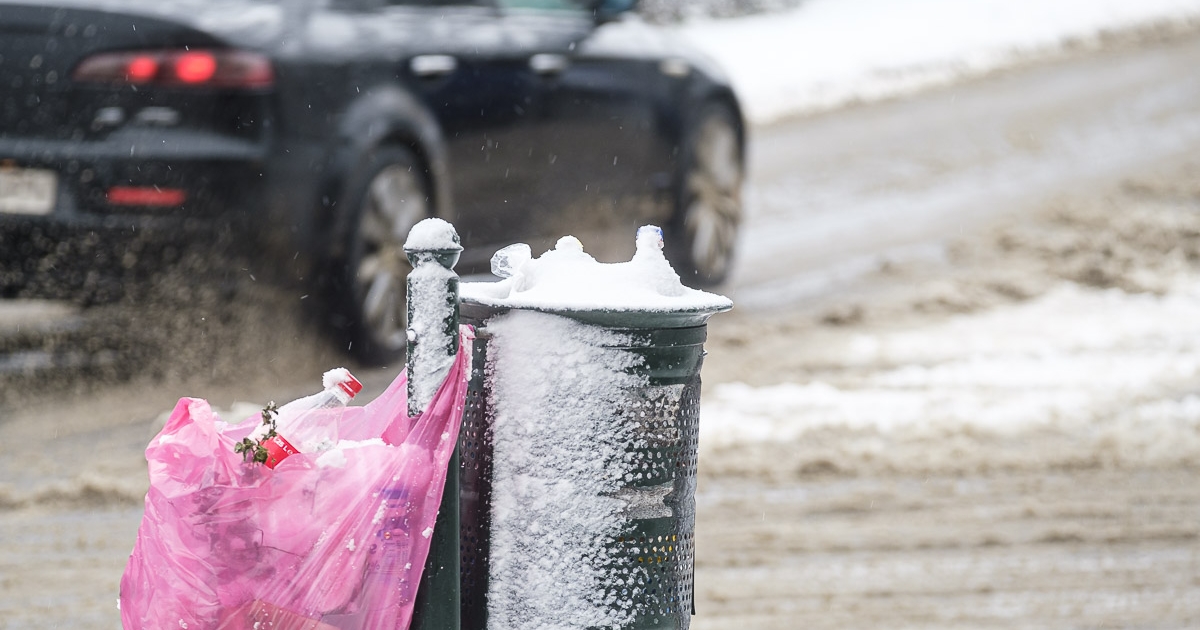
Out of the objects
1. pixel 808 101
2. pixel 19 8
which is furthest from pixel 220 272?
A: pixel 808 101

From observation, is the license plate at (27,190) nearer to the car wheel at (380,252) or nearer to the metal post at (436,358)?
the car wheel at (380,252)

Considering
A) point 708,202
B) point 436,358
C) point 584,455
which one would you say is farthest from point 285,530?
point 708,202

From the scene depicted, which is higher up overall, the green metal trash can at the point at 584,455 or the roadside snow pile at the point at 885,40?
the roadside snow pile at the point at 885,40

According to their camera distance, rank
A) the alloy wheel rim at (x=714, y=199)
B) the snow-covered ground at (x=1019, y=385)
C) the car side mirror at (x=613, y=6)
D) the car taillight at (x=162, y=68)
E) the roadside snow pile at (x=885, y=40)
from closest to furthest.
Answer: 1. the car taillight at (x=162, y=68)
2. the snow-covered ground at (x=1019, y=385)
3. the car side mirror at (x=613, y=6)
4. the alloy wheel rim at (x=714, y=199)
5. the roadside snow pile at (x=885, y=40)

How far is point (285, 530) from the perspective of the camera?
9.23ft

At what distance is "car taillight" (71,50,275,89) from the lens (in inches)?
231

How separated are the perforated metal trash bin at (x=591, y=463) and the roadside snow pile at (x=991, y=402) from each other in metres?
2.74

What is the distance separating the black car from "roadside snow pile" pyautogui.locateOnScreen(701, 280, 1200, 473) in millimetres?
1494

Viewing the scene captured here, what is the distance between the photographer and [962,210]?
41.8 feet

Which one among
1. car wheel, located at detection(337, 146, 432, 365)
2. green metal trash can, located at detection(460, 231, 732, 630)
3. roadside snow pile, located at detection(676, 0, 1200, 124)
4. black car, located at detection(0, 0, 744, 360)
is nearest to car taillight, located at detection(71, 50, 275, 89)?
black car, located at detection(0, 0, 744, 360)

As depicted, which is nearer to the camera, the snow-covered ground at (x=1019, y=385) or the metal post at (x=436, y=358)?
the metal post at (x=436, y=358)

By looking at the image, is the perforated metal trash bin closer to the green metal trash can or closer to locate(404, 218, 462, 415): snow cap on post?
the green metal trash can

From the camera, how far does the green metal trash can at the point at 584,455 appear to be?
296 cm

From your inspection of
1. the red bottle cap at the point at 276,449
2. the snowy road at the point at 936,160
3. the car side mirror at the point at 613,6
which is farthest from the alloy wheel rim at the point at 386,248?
the red bottle cap at the point at 276,449
